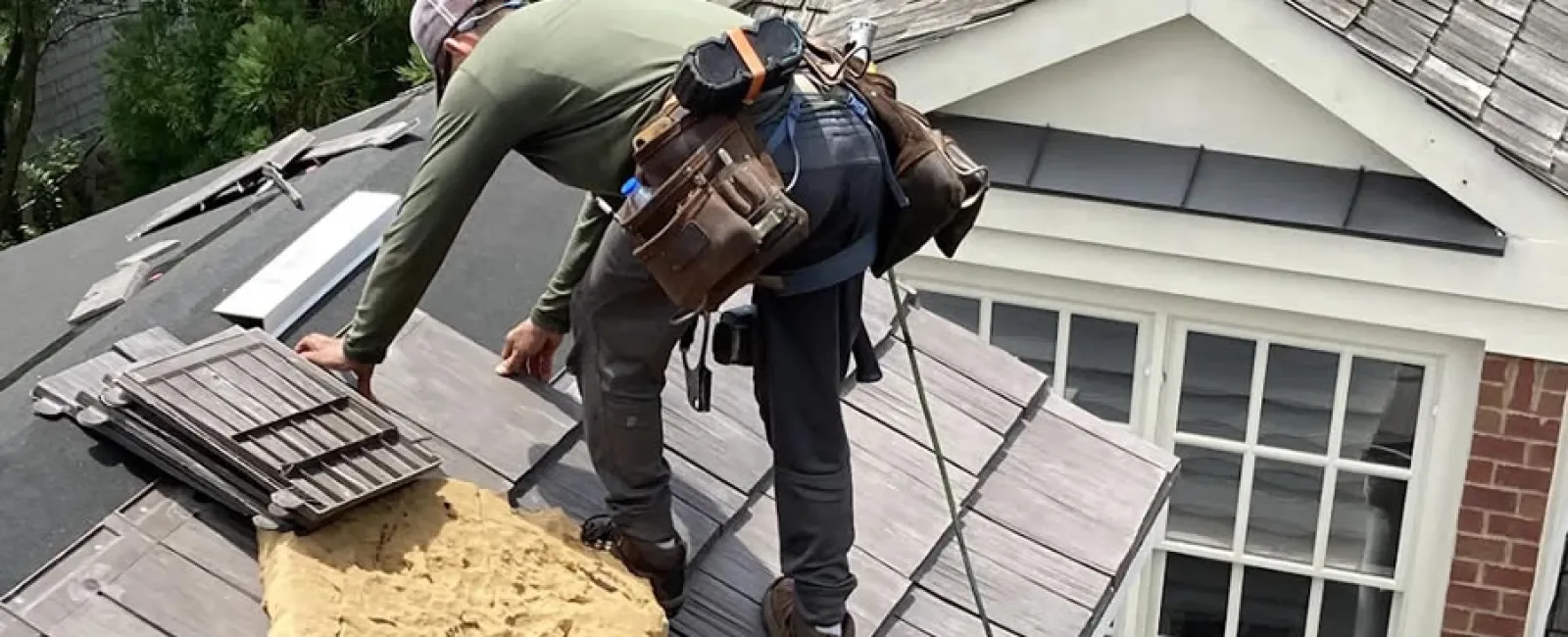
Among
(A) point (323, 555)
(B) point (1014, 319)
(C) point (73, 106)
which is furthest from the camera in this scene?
(C) point (73, 106)

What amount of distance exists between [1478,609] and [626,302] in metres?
4.27

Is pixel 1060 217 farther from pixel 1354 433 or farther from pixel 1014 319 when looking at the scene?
pixel 1354 433

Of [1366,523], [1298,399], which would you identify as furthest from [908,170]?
[1366,523]

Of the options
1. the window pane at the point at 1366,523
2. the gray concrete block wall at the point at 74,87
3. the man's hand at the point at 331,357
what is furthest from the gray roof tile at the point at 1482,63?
the gray concrete block wall at the point at 74,87

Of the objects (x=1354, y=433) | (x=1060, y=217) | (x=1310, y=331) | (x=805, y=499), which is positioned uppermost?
(x=805, y=499)

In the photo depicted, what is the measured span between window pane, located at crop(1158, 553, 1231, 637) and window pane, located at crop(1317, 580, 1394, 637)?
37cm

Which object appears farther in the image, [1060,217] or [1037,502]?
[1060,217]

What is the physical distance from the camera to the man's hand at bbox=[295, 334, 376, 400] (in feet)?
10.9

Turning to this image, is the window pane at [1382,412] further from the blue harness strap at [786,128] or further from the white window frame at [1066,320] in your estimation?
the blue harness strap at [786,128]

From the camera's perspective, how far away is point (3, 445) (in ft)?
10.6

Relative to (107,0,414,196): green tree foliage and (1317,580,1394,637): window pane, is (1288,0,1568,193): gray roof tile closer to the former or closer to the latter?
(1317,580,1394,637): window pane

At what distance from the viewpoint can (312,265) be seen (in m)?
3.97

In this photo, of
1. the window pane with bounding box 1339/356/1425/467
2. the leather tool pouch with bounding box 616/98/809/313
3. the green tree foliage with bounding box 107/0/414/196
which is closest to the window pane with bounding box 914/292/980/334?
the window pane with bounding box 1339/356/1425/467

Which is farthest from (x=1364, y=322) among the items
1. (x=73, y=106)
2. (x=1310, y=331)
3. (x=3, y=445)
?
(x=73, y=106)
